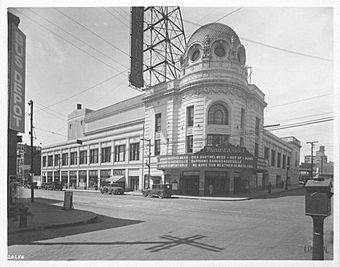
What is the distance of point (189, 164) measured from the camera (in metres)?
12.0

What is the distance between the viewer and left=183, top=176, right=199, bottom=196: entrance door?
1278 centimetres

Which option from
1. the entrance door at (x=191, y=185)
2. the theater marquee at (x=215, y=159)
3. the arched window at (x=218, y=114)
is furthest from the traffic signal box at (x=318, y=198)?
the entrance door at (x=191, y=185)

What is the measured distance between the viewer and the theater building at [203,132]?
6344mm

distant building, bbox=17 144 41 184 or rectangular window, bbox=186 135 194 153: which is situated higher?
rectangular window, bbox=186 135 194 153

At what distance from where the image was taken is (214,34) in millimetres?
5656

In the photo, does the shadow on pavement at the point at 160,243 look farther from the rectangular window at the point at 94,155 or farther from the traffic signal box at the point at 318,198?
the rectangular window at the point at 94,155

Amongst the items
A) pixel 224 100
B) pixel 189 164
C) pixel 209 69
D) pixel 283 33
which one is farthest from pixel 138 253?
pixel 189 164

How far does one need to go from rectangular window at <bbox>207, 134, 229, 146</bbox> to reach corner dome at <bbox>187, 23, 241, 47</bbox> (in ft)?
12.6

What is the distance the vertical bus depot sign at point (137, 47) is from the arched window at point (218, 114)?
10.5ft

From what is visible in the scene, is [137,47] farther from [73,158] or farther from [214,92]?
[73,158]

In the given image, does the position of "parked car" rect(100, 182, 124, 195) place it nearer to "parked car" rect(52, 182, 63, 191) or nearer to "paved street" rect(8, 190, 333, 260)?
"parked car" rect(52, 182, 63, 191)

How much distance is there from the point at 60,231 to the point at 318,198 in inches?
184

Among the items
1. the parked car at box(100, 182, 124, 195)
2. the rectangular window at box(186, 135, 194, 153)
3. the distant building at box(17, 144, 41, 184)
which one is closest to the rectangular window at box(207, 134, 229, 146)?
the rectangular window at box(186, 135, 194, 153)
